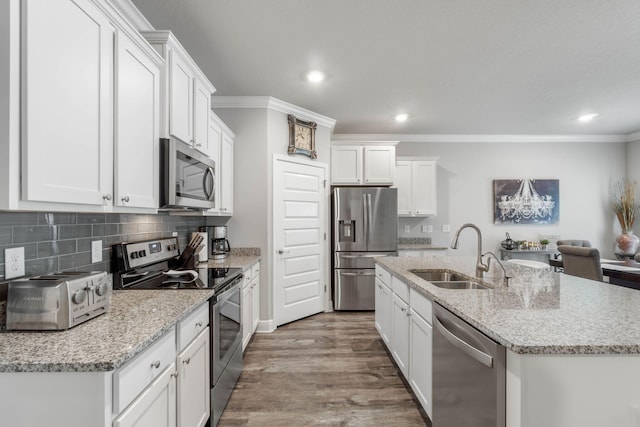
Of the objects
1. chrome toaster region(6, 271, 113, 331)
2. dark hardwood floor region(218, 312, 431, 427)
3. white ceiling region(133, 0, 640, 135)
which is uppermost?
white ceiling region(133, 0, 640, 135)

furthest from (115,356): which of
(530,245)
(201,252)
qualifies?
(530,245)

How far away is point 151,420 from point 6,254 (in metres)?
0.88

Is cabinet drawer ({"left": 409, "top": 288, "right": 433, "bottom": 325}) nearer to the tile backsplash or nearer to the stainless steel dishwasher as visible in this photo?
the stainless steel dishwasher

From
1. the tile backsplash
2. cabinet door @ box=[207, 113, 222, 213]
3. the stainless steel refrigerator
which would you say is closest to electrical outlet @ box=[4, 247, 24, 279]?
the tile backsplash

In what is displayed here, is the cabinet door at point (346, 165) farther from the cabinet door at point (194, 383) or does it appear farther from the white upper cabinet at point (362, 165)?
the cabinet door at point (194, 383)

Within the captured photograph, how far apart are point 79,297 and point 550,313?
75.7 inches

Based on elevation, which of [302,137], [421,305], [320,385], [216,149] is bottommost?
[320,385]

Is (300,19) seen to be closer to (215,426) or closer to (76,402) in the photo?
(76,402)

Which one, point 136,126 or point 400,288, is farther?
point 400,288

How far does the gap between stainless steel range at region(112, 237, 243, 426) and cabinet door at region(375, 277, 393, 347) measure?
1271mm

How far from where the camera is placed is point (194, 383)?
157 cm

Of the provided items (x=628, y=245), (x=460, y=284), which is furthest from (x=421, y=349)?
(x=628, y=245)

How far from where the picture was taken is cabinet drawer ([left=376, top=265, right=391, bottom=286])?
109 inches

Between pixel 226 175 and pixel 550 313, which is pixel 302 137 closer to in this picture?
pixel 226 175
